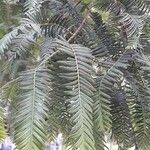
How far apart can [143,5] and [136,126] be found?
11.6 inches

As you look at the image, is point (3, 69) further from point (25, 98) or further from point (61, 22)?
point (25, 98)

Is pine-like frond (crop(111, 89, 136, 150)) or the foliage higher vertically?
the foliage

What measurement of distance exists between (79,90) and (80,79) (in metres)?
0.02

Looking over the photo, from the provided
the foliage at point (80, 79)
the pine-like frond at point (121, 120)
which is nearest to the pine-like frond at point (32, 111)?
the foliage at point (80, 79)

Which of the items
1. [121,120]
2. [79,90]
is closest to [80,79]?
[79,90]

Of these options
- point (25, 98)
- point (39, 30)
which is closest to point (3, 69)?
point (39, 30)

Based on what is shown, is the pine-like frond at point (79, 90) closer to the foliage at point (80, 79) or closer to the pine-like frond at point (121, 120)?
the foliage at point (80, 79)

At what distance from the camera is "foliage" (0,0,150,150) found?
58 cm

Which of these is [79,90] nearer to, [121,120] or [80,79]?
[80,79]

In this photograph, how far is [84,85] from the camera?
618 millimetres

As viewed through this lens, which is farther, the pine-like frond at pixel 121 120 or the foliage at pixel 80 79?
the pine-like frond at pixel 121 120

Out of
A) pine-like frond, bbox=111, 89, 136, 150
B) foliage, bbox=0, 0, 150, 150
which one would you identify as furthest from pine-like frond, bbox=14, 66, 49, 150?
pine-like frond, bbox=111, 89, 136, 150

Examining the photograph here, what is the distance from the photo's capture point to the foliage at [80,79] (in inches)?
22.9

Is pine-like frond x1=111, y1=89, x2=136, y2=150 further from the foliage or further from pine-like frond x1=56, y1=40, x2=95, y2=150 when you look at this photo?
pine-like frond x1=56, y1=40, x2=95, y2=150
